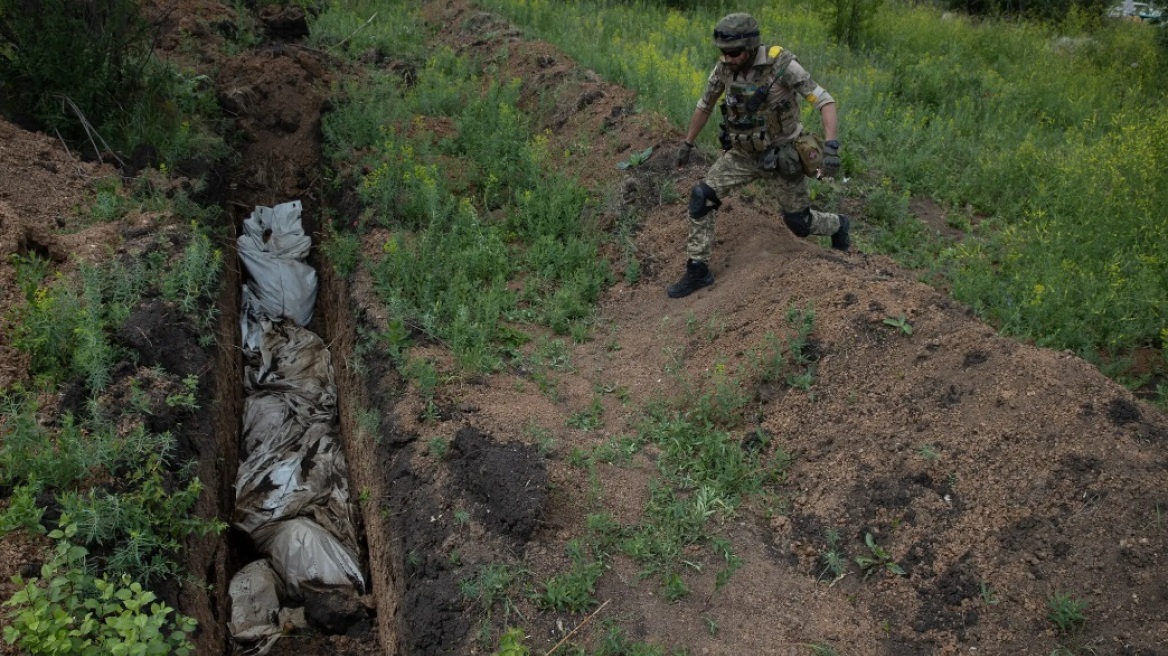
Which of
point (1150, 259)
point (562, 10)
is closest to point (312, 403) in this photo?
point (1150, 259)

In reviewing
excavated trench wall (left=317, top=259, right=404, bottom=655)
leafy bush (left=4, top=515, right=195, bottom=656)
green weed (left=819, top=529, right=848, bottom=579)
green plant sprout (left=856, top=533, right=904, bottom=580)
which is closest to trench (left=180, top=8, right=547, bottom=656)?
excavated trench wall (left=317, top=259, right=404, bottom=655)

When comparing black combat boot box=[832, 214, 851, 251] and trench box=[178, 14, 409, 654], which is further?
black combat boot box=[832, 214, 851, 251]

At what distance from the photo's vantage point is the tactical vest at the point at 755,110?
5035mm

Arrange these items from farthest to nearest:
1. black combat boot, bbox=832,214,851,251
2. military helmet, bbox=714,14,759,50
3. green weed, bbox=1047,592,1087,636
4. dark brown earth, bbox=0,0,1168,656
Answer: black combat boot, bbox=832,214,851,251
military helmet, bbox=714,14,759,50
dark brown earth, bbox=0,0,1168,656
green weed, bbox=1047,592,1087,636

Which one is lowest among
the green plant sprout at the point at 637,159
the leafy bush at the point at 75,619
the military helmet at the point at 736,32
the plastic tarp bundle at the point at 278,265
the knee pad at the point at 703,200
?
the plastic tarp bundle at the point at 278,265

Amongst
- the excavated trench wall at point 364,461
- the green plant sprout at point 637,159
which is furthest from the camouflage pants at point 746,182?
the excavated trench wall at point 364,461

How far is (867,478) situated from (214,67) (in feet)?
22.3

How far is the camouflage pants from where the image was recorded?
17.5ft

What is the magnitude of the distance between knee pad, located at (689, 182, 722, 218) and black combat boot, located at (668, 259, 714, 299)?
370 millimetres

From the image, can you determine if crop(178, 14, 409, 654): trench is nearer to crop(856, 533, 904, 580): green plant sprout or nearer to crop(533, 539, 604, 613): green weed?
crop(533, 539, 604, 613): green weed

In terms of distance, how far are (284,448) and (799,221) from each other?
11.6 feet

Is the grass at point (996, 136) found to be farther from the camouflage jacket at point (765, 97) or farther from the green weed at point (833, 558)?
the green weed at point (833, 558)

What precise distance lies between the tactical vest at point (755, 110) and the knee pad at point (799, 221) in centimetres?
51

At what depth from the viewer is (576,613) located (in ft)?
12.2
